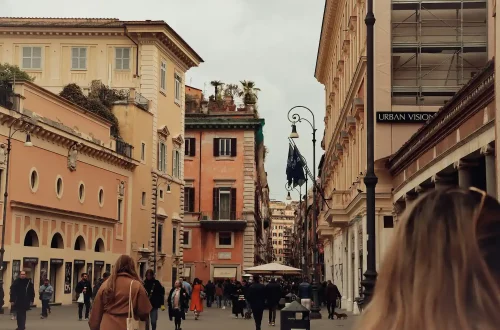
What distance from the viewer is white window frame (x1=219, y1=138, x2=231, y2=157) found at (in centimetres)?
8250

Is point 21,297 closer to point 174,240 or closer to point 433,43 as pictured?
point 433,43

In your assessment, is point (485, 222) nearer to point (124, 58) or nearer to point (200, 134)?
point (124, 58)

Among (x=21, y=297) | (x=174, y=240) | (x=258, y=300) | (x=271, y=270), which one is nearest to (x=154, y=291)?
(x=21, y=297)

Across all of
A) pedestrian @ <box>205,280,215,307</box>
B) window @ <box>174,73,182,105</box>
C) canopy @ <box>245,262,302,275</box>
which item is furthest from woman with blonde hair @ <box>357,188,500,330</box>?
window @ <box>174,73,182,105</box>

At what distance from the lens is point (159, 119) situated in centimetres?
6569

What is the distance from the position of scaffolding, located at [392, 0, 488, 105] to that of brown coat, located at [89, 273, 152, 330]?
75.1 feet

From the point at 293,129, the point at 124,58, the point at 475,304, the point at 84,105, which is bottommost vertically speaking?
the point at 475,304

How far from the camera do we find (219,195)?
3211 inches

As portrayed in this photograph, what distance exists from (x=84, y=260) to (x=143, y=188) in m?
11.5

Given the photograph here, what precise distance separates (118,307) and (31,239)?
34.1 metres

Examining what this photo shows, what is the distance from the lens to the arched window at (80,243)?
168ft

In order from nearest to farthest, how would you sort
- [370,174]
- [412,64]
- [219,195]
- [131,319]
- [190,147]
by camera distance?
[131,319] < [370,174] < [412,64] < [219,195] < [190,147]

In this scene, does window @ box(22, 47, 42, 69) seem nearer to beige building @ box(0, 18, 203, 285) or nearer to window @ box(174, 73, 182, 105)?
beige building @ box(0, 18, 203, 285)

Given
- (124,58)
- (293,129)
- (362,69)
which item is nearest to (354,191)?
(293,129)
